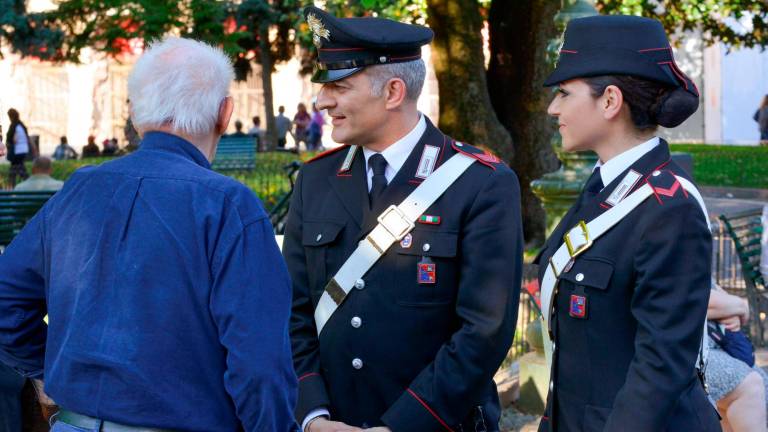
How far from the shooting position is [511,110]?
522 inches

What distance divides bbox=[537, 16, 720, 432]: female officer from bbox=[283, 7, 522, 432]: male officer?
21 centimetres

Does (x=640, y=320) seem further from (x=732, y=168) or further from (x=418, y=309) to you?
(x=732, y=168)

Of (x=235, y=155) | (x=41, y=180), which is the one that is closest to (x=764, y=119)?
(x=235, y=155)

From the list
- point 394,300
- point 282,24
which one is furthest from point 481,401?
point 282,24

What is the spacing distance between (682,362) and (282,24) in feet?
94.7

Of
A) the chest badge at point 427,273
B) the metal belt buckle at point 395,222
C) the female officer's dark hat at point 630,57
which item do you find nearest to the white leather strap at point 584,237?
the female officer's dark hat at point 630,57

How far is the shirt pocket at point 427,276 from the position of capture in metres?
3.40

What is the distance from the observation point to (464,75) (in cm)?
1234

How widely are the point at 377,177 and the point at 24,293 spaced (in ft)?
3.83

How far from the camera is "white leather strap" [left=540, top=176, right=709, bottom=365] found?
306 cm

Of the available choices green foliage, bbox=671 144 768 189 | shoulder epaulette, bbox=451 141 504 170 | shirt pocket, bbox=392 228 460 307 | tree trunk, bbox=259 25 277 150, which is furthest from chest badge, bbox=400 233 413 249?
tree trunk, bbox=259 25 277 150

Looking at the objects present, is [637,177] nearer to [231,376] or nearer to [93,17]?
[231,376]

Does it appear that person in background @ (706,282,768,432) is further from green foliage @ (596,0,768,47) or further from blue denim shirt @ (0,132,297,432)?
green foliage @ (596,0,768,47)

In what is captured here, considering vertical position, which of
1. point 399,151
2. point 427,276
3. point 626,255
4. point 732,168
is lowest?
point 732,168
